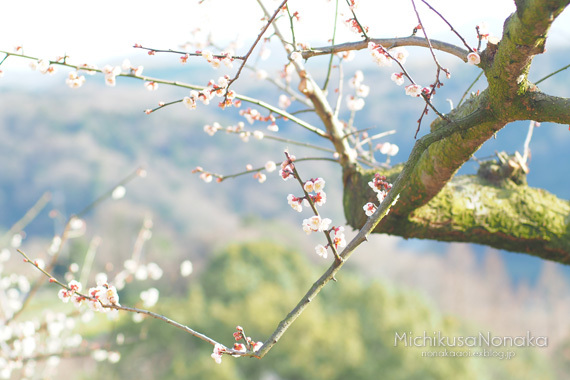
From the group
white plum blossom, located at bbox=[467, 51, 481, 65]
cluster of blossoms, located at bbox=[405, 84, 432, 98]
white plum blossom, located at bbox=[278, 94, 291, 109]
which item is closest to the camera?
white plum blossom, located at bbox=[467, 51, 481, 65]

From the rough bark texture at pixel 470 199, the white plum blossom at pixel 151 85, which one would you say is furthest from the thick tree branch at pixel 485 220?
the white plum blossom at pixel 151 85

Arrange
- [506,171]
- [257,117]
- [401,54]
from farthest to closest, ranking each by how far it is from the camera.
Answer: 1. [257,117]
2. [506,171]
3. [401,54]

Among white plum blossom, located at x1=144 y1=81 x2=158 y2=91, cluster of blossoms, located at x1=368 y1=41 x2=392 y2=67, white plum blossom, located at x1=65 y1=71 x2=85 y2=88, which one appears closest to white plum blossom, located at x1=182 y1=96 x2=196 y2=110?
white plum blossom, located at x1=144 y1=81 x2=158 y2=91

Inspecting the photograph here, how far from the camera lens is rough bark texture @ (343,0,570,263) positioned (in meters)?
1.34

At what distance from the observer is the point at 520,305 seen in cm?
2058

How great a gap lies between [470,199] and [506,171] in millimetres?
268

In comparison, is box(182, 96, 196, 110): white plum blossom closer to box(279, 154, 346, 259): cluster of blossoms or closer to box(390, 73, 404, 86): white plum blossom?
box(279, 154, 346, 259): cluster of blossoms

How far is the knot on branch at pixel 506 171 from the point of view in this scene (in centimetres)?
202

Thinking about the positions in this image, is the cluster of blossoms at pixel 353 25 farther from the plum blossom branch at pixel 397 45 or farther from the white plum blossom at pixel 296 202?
the white plum blossom at pixel 296 202

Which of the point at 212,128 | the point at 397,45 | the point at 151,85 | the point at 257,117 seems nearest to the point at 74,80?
the point at 151,85

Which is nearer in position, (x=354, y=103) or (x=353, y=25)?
(x=353, y=25)

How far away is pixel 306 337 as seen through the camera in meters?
8.50

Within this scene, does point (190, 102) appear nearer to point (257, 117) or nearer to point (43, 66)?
point (43, 66)

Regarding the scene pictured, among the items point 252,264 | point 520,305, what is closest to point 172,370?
point 252,264
